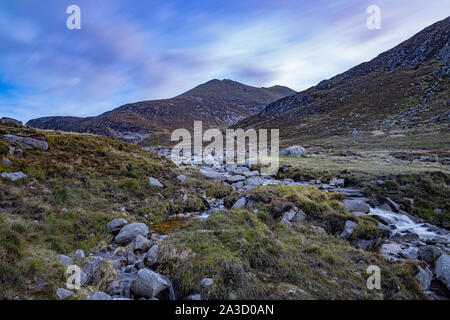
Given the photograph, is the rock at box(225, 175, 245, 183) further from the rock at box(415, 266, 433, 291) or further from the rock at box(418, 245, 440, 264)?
the rock at box(415, 266, 433, 291)

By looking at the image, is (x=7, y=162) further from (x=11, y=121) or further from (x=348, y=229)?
(x=348, y=229)

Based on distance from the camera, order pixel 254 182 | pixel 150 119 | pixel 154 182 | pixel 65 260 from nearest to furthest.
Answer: pixel 65 260
pixel 154 182
pixel 254 182
pixel 150 119

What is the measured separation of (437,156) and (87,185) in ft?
101

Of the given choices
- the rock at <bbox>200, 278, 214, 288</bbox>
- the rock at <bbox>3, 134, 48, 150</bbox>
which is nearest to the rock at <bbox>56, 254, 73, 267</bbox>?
the rock at <bbox>200, 278, 214, 288</bbox>

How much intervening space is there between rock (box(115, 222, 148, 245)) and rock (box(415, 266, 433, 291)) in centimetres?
863

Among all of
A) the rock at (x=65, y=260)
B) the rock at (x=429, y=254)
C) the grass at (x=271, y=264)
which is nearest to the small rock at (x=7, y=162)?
the rock at (x=65, y=260)

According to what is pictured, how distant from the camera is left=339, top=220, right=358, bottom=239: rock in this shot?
827 cm

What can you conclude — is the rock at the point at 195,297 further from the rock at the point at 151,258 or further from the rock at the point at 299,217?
the rock at the point at 299,217

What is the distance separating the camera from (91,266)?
5.75 meters

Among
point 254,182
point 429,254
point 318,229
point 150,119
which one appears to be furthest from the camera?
point 150,119

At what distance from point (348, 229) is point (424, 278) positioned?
275cm

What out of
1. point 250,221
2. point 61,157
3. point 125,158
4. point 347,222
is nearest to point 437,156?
point 347,222

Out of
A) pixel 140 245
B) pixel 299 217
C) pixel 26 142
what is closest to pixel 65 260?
pixel 140 245

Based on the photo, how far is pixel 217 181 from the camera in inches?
689
